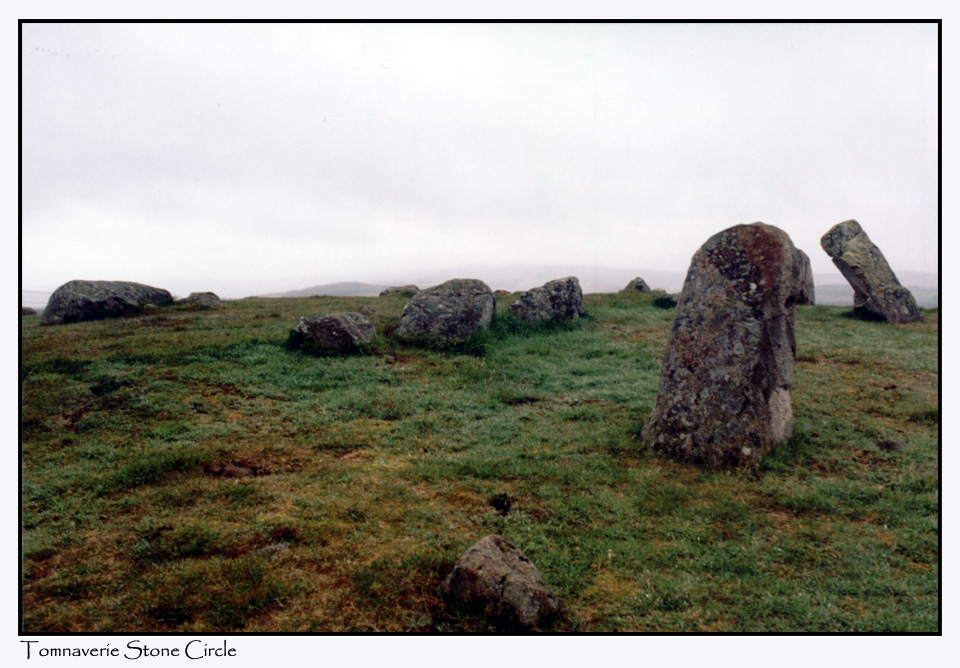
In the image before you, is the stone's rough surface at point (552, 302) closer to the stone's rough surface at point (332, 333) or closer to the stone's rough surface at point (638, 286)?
the stone's rough surface at point (332, 333)

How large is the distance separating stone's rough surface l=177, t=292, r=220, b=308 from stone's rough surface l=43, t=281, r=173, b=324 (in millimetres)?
2068

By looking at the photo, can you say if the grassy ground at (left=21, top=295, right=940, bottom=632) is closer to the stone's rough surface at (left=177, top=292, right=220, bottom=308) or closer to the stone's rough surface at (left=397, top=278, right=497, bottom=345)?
the stone's rough surface at (left=397, top=278, right=497, bottom=345)

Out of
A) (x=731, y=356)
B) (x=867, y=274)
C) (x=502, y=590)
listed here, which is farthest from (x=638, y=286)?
(x=502, y=590)

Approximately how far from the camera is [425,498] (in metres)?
7.18

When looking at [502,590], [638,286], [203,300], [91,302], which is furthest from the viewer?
[638,286]

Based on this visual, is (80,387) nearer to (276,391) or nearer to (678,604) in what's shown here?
(276,391)

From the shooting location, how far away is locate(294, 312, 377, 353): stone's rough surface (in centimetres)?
1402

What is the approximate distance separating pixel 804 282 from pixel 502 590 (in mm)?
7391

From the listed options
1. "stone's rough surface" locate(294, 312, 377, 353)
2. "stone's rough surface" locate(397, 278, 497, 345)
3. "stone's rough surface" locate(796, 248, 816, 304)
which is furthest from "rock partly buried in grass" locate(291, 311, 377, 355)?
"stone's rough surface" locate(796, 248, 816, 304)

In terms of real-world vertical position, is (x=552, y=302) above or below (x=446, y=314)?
above

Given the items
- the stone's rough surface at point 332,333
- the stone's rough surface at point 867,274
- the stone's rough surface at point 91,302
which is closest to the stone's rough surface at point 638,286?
the stone's rough surface at point 867,274

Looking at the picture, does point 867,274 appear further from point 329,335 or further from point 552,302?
point 329,335

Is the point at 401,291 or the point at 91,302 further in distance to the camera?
the point at 401,291

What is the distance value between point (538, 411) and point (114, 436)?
23.6ft
